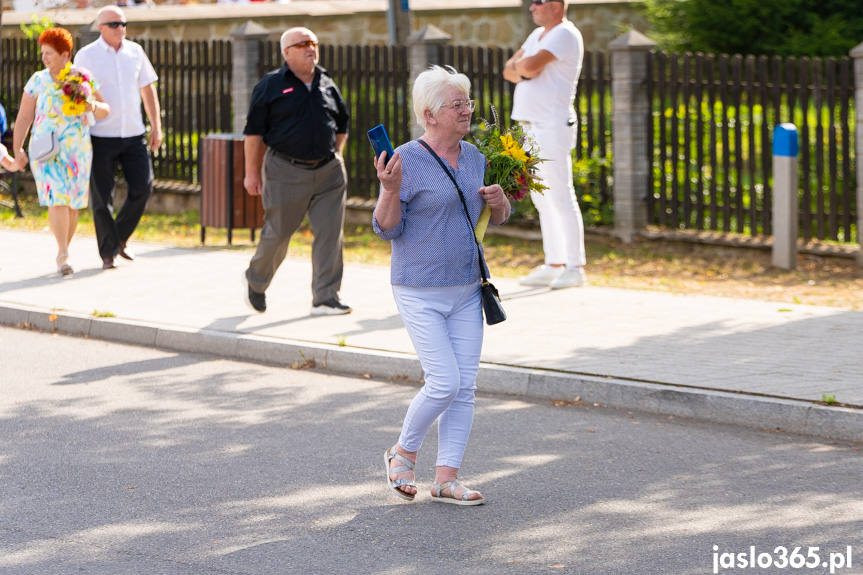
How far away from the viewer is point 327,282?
9.30 metres

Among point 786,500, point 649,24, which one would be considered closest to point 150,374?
point 786,500

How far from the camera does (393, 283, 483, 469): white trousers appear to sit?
5.42 m

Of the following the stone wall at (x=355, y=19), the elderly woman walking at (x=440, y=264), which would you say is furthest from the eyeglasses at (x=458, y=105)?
the stone wall at (x=355, y=19)

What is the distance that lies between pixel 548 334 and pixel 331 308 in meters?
1.63

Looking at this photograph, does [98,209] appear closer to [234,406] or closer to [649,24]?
[234,406]

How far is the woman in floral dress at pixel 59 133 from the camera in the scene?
35.1ft

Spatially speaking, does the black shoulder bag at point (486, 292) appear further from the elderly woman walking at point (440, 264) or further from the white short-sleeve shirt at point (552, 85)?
the white short-sleeve shirt at point (552, 85)

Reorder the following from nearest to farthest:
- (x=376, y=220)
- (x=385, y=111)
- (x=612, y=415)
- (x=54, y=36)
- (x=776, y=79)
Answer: (x=376, y=220) → (x=612, y=415) → (x=54, y=36) → (x=776, y=79) → (x=385, y=111)

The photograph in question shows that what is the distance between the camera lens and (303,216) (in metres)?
9.19

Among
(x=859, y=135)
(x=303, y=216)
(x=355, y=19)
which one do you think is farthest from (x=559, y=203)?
(x=355, y=19)

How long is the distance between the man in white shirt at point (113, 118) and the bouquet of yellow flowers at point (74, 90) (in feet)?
1.64

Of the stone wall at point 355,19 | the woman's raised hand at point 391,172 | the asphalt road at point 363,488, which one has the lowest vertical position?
the asphalt road at point 363,488

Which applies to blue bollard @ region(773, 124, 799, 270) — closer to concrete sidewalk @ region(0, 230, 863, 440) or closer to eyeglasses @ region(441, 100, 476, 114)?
concrete sidewalk @ region(0, 230, 863, 440)

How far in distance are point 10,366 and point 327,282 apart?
2.18 metres
